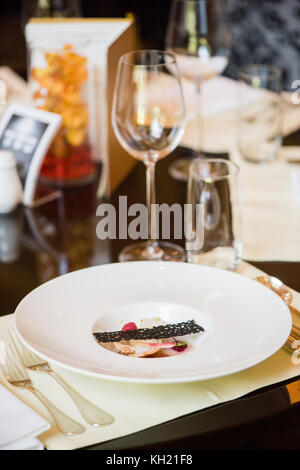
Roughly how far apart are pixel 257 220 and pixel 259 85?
37cm

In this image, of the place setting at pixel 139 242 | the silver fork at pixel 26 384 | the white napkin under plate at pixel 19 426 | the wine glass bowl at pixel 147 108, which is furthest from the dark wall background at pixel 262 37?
the white napkin under plate at pixel 19 426

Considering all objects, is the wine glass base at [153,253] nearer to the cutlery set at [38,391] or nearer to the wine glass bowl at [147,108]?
the wine glass bowl at [147,108]

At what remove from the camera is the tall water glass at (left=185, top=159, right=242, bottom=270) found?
38.7 inches

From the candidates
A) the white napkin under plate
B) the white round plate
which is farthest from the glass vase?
the white napkin under plate

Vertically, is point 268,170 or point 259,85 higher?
point 259,85

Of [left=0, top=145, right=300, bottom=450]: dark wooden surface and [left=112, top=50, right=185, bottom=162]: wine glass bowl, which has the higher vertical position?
[left=112, top=50, right=185, bottom=162]: wine glass bowl

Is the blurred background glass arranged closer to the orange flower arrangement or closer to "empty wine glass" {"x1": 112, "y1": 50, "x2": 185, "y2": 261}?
the orange flower arrangement

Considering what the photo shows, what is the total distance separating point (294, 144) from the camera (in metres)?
1.58

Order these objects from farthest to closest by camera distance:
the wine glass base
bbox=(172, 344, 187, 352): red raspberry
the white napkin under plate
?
the wine glass base → bbox=(172, 344, 187, 352): red raspberry → the white napkin under plate

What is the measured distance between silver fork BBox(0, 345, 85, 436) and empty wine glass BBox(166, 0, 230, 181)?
740 millimetres

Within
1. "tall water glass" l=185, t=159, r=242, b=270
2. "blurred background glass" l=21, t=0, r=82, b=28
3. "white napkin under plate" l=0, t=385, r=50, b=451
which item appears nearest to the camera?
"white napkin under plate" l=0, t=385, r=50, b=451

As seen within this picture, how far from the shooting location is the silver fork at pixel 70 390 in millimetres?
679
